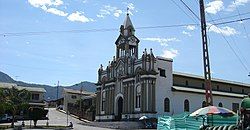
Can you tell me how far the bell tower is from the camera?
64.6 meters

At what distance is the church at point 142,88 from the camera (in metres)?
58.1

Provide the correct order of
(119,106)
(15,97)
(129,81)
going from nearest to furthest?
(15,97) → (129,81) → (119,106)

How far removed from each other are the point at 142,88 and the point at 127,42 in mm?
10114

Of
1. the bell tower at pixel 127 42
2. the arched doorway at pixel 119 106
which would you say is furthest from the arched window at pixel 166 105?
the bell tower at pixel 127 42

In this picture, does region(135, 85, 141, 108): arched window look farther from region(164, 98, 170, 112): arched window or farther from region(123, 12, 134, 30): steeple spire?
region(123, 12, 134, 30): steeple spire

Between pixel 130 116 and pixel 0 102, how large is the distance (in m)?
20.1

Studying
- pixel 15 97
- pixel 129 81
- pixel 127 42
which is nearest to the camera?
pixel 15 97

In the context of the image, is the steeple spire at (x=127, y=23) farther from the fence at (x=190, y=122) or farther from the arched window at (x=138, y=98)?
the fence at (x=190, y=122)

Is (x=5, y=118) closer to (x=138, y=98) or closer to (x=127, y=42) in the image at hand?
(x=138, y=98)

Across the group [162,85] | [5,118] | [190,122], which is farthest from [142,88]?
[5,118]

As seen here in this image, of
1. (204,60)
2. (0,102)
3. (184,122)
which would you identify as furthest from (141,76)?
(204,60)

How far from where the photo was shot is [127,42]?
212 ft

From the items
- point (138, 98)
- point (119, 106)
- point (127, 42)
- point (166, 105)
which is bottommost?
point (119, 106)

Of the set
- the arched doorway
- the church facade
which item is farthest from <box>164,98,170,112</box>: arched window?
the arched doorway
